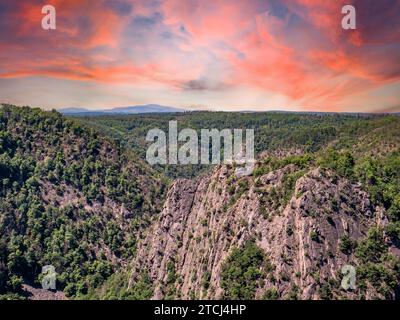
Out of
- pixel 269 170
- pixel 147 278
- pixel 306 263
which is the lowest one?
pixel 147 278

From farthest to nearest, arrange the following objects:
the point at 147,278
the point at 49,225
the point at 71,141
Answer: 1. the point at 71,141
2. the point at 49,225
3. the point at 147,278

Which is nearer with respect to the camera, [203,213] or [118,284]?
[203,213]

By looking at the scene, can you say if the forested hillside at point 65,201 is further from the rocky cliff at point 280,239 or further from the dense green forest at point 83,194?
the rocky cliff at point 280,239

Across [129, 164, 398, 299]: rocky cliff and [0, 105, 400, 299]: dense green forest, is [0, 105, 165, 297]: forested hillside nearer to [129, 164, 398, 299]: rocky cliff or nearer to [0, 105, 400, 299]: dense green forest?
[0, 105, 400, 299]: dense green forest

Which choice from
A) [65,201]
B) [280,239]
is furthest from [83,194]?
[280,239]

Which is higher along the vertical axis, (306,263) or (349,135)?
(349,135)

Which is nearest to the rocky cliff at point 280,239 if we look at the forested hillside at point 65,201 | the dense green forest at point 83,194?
the dense green forest at point 83,194

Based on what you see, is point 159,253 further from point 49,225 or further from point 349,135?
point 349,135

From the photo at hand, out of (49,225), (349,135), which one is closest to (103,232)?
(49,225)

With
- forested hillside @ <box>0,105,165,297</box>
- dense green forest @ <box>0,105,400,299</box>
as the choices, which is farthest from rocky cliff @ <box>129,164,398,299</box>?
forested hillside @ <box>0,105,165,297</box>
